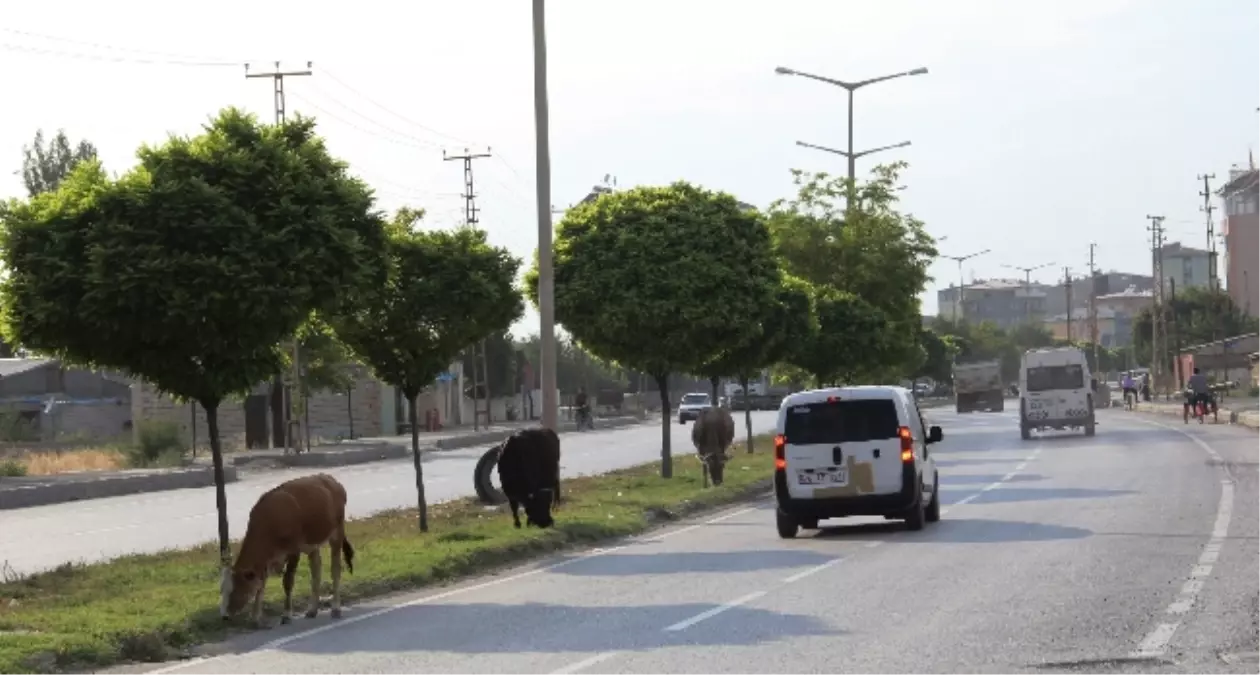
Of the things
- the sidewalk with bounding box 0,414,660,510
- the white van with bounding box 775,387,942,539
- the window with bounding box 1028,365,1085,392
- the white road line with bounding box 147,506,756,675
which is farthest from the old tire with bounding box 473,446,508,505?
the window with bounding box 1028,365,1085,392

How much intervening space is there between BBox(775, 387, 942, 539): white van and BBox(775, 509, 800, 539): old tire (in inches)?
0.5

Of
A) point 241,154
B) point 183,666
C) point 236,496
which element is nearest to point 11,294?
point 241,154

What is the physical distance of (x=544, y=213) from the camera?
3130 centimetres

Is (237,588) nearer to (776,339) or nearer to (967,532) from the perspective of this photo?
(967,532)

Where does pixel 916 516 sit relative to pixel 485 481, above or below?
below

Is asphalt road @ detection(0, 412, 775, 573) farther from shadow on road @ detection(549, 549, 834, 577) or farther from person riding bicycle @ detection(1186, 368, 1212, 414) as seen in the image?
person riding bicycle @ detection(1186, 368, 1212, 414)

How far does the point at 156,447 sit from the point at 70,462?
119 inches

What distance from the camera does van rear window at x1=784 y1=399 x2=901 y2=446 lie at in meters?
25.9

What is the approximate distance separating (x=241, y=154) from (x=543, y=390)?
39.8 feet

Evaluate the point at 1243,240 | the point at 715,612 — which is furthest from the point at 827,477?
the point at 1243,240

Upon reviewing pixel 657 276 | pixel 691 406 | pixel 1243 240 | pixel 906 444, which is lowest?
pixel 691 406

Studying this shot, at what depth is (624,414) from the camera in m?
116

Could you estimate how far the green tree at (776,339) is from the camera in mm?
51000

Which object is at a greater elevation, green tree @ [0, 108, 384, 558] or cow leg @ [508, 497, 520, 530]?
green tree @ [0, 108, 384, 558]
